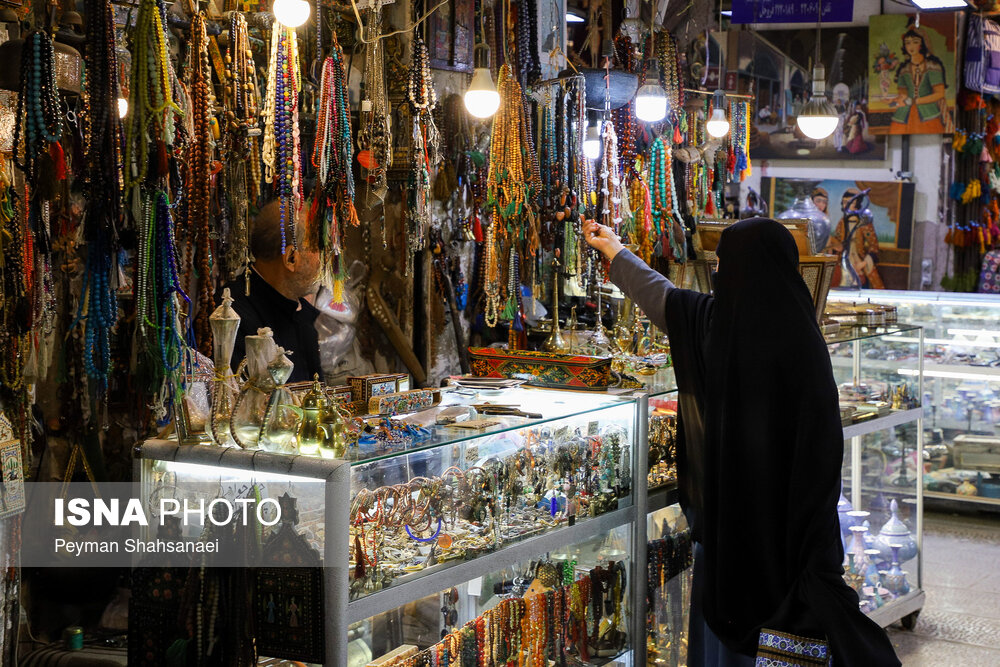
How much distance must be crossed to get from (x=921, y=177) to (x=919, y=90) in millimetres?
844

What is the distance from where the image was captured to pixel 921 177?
10445 millimetres

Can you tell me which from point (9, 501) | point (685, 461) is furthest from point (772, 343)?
point (9, 501)

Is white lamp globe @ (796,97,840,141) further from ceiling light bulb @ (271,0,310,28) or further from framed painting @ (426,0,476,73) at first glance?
ceiling light bulb @ (271,0,310,28)

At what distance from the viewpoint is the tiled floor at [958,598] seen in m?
5.32

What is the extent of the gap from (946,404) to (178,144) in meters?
6.46

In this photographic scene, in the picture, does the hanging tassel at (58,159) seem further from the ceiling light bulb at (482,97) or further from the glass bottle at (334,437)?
the ceiling light bulb at (482,97)

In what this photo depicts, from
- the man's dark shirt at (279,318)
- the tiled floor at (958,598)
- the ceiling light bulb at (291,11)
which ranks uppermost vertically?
the ceiling light bulb at (291,11)

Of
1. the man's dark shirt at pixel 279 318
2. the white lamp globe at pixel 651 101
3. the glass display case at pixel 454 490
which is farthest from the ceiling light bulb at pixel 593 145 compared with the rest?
the glass display case at pixel 454 490

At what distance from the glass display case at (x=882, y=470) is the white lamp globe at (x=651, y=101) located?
4.64 feet

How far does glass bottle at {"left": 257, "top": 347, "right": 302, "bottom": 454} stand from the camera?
112 inches

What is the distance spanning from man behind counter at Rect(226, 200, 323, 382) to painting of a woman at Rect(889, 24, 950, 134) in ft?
24.9

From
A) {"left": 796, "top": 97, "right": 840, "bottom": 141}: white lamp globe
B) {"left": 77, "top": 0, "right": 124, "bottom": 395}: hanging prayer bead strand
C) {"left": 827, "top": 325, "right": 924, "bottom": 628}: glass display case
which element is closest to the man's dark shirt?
{"left": 77, "top": 0, "right": 124, "bottom": 395}: hanging prayer bead strand

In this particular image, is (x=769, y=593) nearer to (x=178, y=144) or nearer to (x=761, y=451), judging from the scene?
(x=761, y=451)

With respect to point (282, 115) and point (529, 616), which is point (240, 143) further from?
point (529, 616)
